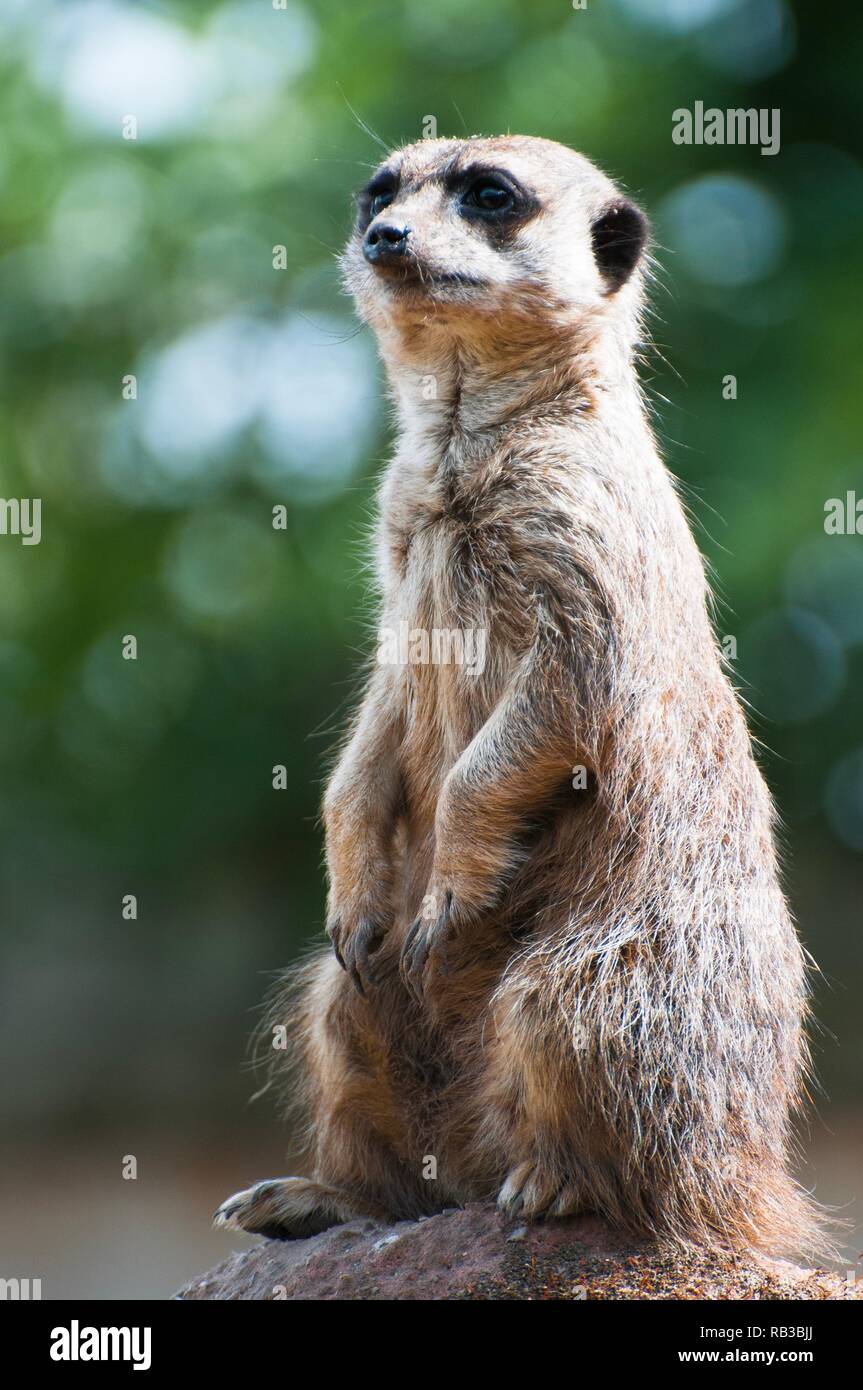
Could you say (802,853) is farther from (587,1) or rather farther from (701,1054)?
(701,1054)

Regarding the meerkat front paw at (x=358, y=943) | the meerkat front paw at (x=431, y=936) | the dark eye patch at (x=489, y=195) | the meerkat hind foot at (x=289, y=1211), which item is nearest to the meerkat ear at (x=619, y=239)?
the dark eye patch at (x=489, y=195)

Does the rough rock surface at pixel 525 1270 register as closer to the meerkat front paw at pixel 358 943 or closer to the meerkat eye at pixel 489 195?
the meerkat front paw at pixel 358 943

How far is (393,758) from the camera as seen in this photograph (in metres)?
5.64

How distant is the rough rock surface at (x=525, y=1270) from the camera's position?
453 centimetres

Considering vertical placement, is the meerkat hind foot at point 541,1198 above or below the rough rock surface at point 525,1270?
above

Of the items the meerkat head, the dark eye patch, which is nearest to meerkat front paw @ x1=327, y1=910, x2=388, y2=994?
the meerkat head

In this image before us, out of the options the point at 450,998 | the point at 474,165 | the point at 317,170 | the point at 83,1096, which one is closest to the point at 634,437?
the point at 474,165

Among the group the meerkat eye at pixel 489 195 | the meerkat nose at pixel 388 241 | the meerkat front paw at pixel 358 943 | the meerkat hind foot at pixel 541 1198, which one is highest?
the meerkat eye at pixel 489 195

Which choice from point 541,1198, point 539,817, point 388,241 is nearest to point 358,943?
point 539,817

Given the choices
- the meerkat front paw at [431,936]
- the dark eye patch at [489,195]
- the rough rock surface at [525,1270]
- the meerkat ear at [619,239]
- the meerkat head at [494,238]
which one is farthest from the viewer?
the meerkat ear at [619,239]

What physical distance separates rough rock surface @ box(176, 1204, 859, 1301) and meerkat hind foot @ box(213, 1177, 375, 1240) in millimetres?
368

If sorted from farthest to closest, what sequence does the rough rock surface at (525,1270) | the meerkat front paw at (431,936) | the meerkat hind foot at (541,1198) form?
1. the meerkat front paw at (431,936)
2. the meerkat hind foot at (541,1198)
3. the rough rock surface at (525,1270)

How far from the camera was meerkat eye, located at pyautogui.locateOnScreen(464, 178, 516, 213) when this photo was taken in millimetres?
5312

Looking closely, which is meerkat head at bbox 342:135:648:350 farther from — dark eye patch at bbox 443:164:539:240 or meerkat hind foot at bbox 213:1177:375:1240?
meerkat hind foot at bbox 213:1177:375:1240
